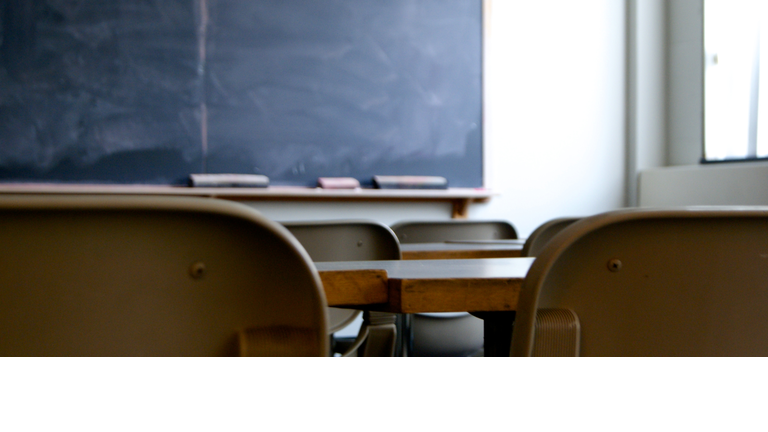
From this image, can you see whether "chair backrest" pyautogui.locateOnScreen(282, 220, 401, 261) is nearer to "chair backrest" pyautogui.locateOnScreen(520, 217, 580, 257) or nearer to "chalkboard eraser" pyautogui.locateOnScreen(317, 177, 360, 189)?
"chair backrest" pyautogui.locateOnScreen(520, 217, 580, 257)

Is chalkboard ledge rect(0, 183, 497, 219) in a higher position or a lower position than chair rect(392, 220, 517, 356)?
higher

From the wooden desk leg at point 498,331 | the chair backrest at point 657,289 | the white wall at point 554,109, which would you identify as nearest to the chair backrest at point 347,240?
the wooden desk leg at point 498,331

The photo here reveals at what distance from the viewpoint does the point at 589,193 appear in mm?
4496

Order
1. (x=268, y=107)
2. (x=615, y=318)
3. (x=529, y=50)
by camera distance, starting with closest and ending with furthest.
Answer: (x=615, y=318) → (x=268, y=107) → (x=529, y=50)

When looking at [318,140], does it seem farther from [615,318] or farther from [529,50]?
[615,318]

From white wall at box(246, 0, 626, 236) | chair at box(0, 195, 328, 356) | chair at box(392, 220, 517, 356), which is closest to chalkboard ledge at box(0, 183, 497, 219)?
white wall at box(246, 0, 626, 236)

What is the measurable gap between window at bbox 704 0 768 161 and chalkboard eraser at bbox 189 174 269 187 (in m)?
Result: 3.06

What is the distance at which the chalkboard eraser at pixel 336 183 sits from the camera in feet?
11.9

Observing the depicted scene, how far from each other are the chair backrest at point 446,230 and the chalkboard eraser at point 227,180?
45.8 inches

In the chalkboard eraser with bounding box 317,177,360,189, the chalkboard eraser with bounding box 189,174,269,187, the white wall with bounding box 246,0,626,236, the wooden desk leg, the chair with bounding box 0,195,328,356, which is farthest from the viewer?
the white wall with bounding box 246,0,626,236

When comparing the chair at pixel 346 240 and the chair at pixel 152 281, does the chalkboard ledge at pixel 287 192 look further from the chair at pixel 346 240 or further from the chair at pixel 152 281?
the chair at pixel 152 281

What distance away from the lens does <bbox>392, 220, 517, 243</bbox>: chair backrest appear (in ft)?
8.54
